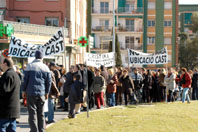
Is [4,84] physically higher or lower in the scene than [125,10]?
lower

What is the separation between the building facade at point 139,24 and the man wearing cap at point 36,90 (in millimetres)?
62083

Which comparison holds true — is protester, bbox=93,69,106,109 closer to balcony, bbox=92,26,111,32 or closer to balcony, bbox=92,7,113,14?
balcony, bbox=92,26,111,32

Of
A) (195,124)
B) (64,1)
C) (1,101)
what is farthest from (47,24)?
(1,101)

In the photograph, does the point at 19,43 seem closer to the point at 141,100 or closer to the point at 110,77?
the point at 110,77

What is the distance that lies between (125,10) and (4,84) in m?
66.9

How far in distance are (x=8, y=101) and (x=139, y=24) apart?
219 ft

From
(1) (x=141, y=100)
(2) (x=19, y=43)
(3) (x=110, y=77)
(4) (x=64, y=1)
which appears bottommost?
(1) (x=141, y=100)

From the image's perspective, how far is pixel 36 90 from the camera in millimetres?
9930

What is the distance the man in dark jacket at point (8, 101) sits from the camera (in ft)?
25.5

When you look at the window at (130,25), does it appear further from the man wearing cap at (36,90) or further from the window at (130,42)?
the man wearing cap at (36,90)

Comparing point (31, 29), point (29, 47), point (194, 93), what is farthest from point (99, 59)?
point (31, 29)

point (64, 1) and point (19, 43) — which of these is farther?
point (64, 1)

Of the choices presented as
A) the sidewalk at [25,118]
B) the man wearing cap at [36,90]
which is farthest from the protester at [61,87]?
the man wearing cap at [36,90]

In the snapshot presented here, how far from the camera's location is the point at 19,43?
17953 mm
